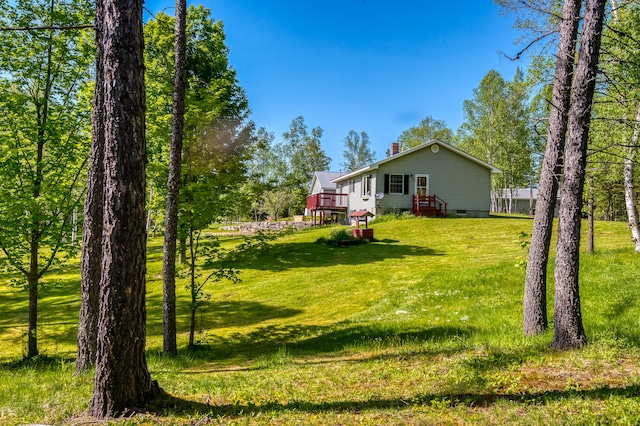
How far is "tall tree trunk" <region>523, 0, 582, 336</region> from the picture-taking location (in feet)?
16.2

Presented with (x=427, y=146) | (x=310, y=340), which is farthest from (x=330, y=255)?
(x=427, y=146)

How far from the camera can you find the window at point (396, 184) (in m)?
24.3

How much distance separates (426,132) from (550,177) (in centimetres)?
4845

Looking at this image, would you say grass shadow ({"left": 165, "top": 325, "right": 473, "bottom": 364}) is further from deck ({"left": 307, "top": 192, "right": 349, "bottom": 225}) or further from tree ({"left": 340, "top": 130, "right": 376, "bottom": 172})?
tree ({"left": 340, "top": 130, "right": 376, "bottom": 172})

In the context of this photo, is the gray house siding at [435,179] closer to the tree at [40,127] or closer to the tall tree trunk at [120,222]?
the tree at [40,127]

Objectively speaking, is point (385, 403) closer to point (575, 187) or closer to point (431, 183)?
point (575, 187)

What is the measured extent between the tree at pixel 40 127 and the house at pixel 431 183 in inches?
717

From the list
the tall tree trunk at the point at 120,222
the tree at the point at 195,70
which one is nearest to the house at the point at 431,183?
the tree at the point at 195,70

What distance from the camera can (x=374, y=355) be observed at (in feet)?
17.0

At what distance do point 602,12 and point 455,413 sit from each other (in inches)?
196

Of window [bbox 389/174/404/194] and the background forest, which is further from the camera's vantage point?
window [bbox 389/174/404/194]

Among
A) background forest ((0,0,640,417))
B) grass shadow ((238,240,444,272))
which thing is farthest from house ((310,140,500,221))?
background forest ((0,0,640,417))

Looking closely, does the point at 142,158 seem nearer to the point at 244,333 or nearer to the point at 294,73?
the point at 244,333

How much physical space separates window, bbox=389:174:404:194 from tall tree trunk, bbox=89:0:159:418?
22.1m
